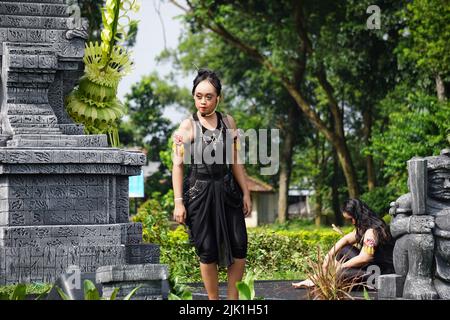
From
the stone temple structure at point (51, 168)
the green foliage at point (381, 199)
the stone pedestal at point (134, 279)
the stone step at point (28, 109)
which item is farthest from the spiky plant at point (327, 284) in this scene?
the green foliage at point (381, 199)

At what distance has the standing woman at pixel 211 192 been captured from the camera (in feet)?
28.9

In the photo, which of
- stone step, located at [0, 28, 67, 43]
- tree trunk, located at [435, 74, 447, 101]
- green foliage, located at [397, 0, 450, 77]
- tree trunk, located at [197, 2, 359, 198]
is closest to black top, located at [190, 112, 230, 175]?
stone step, located at [0, 28, 67, 43]

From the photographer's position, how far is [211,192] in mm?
8875

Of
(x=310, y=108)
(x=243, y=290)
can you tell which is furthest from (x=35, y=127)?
(x=310, y=108)

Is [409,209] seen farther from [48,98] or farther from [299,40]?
[299,40]

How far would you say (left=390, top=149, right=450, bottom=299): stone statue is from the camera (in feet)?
31.9

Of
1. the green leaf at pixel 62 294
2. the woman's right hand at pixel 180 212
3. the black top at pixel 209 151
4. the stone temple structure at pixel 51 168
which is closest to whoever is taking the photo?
the green leaf at pixel 62 294

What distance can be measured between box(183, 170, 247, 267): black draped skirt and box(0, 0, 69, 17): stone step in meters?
4.38

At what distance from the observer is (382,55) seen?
33719 mm

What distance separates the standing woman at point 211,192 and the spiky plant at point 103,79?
12.7 feet

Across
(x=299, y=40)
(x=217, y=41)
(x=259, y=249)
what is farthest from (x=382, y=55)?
(x=259, y=249)

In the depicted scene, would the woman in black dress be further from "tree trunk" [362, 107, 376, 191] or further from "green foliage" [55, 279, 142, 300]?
"tree trunk" [362, 107, 376, 191]

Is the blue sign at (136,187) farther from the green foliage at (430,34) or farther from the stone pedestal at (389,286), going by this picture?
the stone pedestal at (389,286)

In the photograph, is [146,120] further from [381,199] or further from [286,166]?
[381,199]
